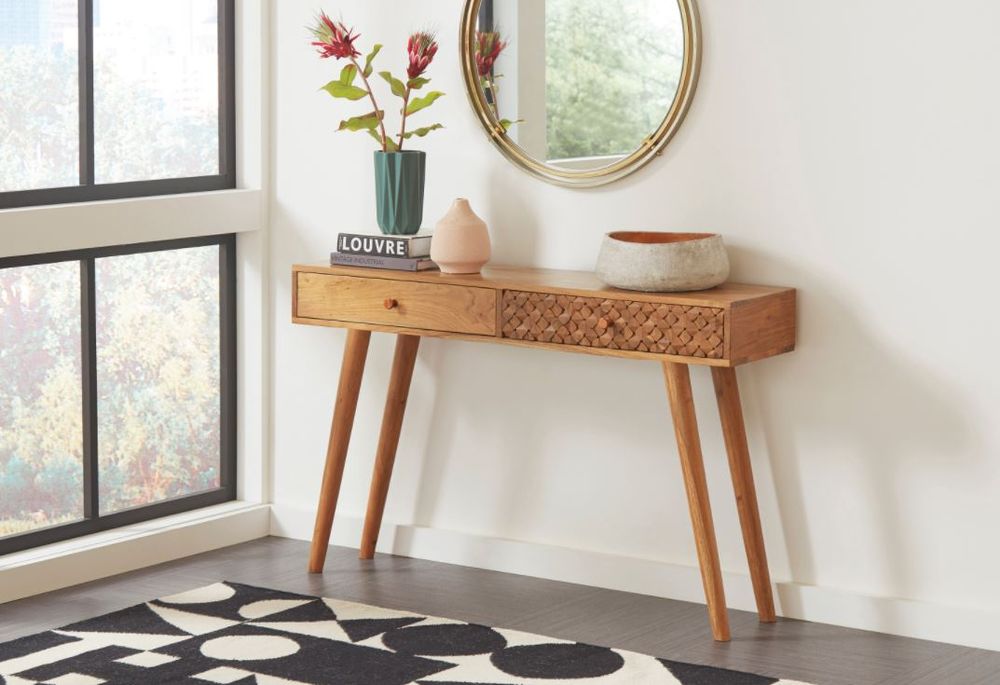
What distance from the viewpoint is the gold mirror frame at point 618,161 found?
12.6ft

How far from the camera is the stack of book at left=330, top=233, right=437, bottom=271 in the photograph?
4.06 meters

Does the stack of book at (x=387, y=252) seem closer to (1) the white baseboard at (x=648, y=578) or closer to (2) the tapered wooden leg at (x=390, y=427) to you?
(2) the tapered wooden leg at (x=390, y=427)

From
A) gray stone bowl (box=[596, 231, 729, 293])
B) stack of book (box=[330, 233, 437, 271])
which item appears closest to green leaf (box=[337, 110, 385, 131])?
stack of book (box=[330, 233, 437, 271])

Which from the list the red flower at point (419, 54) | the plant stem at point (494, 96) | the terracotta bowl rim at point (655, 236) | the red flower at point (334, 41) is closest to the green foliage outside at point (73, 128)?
the red flower at point (334, 41)

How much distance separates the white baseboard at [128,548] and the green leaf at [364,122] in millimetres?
1230

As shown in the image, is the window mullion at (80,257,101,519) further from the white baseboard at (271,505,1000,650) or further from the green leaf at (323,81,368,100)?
the green leaf at (323,81,368,100)

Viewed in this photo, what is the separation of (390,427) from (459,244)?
0.64 meters

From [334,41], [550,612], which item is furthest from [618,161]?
[550,612]

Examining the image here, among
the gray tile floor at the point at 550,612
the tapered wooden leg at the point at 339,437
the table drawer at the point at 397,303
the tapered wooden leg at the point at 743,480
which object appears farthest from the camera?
the tapered wooden leg at the point at 339,437

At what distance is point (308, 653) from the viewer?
141 inches

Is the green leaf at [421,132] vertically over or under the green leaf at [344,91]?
under

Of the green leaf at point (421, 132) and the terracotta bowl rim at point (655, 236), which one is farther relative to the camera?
the green leaf at point (421, 132)

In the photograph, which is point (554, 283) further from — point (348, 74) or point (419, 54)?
point (348, 74)

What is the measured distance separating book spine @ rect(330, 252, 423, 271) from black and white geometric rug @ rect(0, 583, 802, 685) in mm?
873
